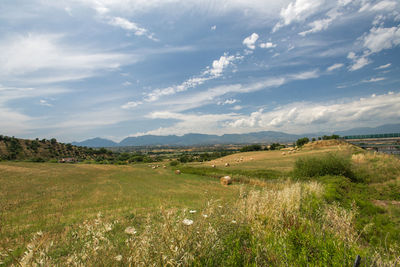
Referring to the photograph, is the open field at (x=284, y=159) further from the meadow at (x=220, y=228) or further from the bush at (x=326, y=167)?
the meadow at (x=220, y=228)

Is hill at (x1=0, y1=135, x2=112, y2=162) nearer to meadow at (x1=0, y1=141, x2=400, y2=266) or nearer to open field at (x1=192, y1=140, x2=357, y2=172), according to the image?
meadow at (x1=0, y1=141, x2=400, y2=266)

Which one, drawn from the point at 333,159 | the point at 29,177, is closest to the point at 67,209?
the point at 29,177

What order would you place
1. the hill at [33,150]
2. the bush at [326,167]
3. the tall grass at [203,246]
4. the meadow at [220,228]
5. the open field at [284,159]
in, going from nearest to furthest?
1. the tall grass at [203,246]
2. the meadow at [220,228]
3. the bush at [326,167]
4. the open field at [284,159]
5. the hill at [33,150]

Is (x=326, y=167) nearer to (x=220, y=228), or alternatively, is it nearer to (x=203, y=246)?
(x=220, y=228)

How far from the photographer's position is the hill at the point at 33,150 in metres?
58.1

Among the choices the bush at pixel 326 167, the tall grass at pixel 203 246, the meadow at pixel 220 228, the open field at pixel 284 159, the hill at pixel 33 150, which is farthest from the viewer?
the hill at pixel 33 150

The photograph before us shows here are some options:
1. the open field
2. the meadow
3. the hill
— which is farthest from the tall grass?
the hill

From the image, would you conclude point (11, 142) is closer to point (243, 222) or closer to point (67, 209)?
point (67, 209)

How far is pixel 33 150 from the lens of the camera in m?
66.7

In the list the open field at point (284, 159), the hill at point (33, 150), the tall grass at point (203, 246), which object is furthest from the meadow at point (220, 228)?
the hill at point (33, 150)

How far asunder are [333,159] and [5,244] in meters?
28.7

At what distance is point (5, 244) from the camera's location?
6.62 m

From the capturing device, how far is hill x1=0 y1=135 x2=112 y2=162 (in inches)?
2286

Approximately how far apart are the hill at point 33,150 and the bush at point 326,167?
2881 inches
